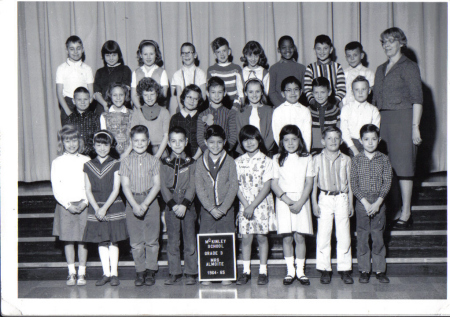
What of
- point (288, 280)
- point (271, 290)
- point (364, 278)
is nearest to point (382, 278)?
point (364, 278)

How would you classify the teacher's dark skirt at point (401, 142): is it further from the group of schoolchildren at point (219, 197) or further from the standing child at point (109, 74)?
the standing child at point (109, 74)

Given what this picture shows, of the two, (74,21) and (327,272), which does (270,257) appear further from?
(74,21)

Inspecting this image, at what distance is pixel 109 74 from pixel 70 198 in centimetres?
171

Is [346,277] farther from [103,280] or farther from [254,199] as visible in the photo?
A: [103,280]

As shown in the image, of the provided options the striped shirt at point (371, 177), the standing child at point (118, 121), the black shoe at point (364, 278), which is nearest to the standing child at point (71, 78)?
the standing child at point (118, 121)

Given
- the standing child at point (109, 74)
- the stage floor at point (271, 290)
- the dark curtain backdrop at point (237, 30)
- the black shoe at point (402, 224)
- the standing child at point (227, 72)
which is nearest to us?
the stage floor at point (271, 290)

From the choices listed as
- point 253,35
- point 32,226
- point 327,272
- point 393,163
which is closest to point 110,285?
point 32,226

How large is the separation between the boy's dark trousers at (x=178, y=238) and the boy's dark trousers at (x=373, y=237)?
1399 millimetres

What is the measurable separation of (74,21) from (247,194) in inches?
158

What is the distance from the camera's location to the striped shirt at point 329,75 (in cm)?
480

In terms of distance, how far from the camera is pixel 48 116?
22.3ft

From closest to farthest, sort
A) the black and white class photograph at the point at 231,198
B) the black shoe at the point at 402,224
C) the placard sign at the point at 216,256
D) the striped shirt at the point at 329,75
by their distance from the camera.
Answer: the black and white class photograph at the point at 231,198 → the placard sign at the point at 216,256 → the black shoe at the point at 402,224 → the striped shirt at the point at 329,75

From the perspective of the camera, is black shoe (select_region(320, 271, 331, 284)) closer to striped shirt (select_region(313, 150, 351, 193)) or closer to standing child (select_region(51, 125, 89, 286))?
striped shirt (select_region(313, 150, 351, 193))

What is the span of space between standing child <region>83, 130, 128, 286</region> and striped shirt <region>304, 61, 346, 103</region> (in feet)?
6.73
